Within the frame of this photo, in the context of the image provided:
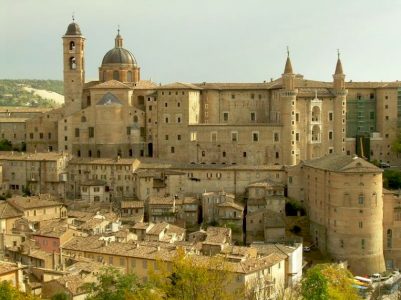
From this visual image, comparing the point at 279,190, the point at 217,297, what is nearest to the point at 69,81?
the point at 279,190

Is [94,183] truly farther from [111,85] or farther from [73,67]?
[73,67]

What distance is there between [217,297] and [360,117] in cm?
4991

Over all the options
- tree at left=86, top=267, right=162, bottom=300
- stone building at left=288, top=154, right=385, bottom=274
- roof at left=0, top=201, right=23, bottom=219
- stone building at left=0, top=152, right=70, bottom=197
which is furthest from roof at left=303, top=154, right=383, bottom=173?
tree at left=86, top=267, right=162, bottom=300

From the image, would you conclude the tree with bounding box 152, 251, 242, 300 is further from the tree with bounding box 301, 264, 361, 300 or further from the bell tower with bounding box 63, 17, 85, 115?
the bell tower with bounding box 63, 17, 85, 115

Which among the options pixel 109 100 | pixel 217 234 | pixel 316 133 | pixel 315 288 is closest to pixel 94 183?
pixel 109 100

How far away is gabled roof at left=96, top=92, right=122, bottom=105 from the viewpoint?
235 ft

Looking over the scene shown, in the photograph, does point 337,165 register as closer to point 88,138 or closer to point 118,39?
point 88,138

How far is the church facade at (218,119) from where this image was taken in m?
68.6

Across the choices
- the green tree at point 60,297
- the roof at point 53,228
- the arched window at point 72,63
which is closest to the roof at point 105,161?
the roof at point 53,228

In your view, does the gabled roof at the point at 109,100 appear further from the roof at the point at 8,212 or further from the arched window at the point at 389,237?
the arched window at the point at 389,237

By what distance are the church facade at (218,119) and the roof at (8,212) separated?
15.8 metres

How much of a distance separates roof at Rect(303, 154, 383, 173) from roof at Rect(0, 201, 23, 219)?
935 inches

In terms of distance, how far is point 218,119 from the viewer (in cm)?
7406

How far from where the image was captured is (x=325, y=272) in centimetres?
4353
